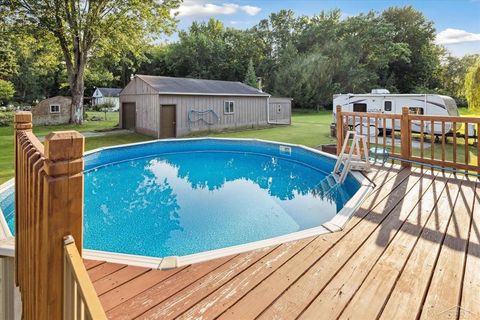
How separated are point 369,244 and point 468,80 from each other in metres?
11.0

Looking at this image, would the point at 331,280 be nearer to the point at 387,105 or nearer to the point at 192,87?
the point at 387,105

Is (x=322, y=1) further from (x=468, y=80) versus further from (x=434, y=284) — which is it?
(x=434, y=284)

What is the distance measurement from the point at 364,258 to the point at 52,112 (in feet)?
68.9

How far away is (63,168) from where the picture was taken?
3.48 ft

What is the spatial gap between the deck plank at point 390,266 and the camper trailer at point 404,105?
26.1 ft

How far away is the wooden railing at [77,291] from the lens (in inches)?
34.8

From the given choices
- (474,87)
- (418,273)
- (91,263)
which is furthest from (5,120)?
(474,87)

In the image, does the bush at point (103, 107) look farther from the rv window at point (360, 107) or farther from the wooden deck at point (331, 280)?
the wooden deck at point (331, 280)

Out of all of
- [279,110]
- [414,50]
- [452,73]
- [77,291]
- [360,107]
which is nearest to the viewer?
[77,291]

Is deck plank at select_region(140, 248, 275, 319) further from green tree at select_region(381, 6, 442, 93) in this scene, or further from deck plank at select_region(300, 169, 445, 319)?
green tree at select_region(381, 6, 442, 93)

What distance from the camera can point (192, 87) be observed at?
16.4 metres

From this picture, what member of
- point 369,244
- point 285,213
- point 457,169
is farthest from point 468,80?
point 369,244

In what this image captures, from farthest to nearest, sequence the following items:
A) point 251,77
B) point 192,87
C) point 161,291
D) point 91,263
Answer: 1. point 251,77
2. point 192,87
3. point 91,263
4. point 161,291

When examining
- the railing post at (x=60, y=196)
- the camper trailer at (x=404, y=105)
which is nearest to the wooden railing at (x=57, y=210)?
the railing post at (x=60, y=196)
